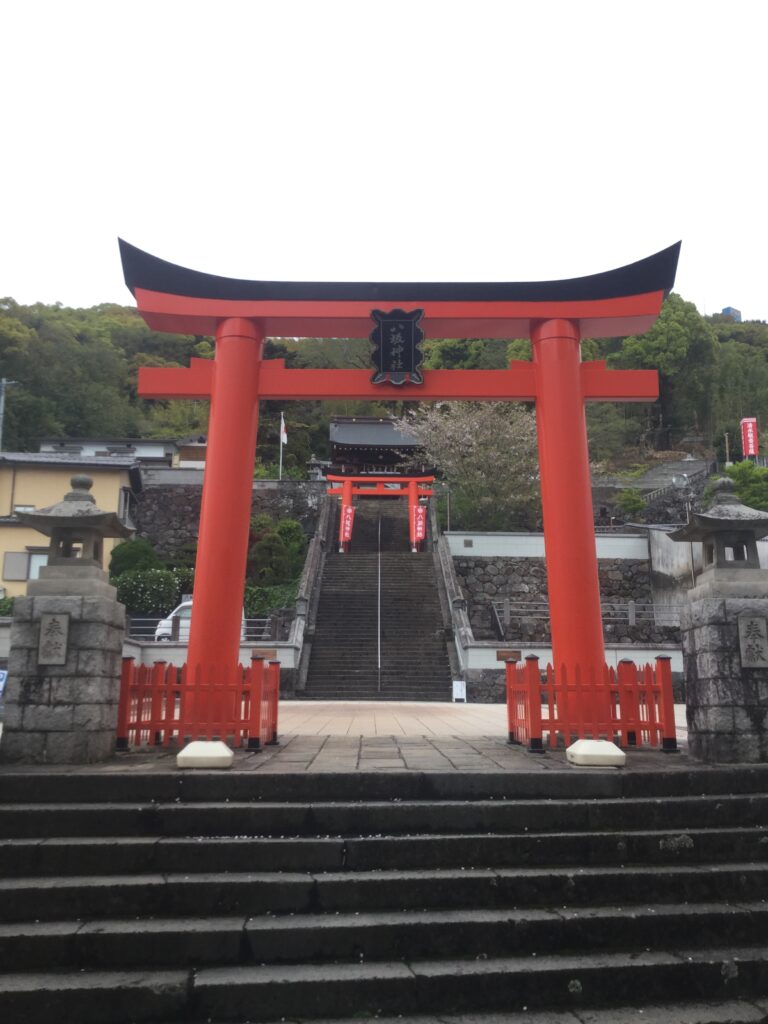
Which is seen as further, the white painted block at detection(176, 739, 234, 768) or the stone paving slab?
the white painted block at detection(176, 739, 234, 768)

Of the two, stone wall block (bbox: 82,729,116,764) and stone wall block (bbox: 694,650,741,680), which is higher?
stone wall block (bbox: 694,650,741,680)

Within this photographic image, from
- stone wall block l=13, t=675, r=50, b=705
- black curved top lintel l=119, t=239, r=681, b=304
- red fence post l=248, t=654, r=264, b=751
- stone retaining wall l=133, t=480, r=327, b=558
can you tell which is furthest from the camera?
stone retaining wall l=133, t=480, r=327, b=558

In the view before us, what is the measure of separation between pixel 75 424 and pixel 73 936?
41.3m

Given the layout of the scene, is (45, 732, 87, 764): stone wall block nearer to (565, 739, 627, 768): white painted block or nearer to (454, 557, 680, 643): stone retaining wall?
(565, 739, 627, 768): white painted block

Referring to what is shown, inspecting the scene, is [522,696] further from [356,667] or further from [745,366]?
[745,366]

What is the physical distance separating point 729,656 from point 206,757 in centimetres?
410

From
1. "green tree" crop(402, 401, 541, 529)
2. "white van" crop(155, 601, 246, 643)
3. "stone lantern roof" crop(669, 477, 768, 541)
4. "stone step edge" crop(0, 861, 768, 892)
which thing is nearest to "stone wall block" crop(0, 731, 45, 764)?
"stone step edge" crop(0, 861, 768, 892)

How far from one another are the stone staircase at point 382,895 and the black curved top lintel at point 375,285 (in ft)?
19.8

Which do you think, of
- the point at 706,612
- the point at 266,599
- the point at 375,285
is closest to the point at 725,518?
the point at 706,612

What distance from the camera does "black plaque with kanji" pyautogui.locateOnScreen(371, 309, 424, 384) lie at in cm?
888

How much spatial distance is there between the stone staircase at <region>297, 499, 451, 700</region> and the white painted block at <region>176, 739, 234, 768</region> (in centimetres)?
1223

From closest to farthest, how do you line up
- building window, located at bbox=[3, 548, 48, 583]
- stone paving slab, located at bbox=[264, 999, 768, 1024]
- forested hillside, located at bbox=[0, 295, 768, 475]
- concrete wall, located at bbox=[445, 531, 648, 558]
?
1. stone paving slab, located at bbox=[264, 999, 768, 1024]
2. building window, located at bbox=[3, 548, 48, 583]
3. concrete wall, located at bbox=[445, 531, 648, 558]
4. forested hillside, located at bbox=[0, 295, 768, 475]

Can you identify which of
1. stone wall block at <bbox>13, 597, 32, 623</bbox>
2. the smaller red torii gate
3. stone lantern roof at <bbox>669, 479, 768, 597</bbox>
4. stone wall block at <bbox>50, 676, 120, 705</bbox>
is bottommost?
stone wall block at <bbox>50, 676, 120, 705</bbox>

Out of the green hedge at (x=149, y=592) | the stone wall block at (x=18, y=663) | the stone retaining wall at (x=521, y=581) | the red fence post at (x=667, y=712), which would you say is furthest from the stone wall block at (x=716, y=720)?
the green hedge at (x=149, y=592)
